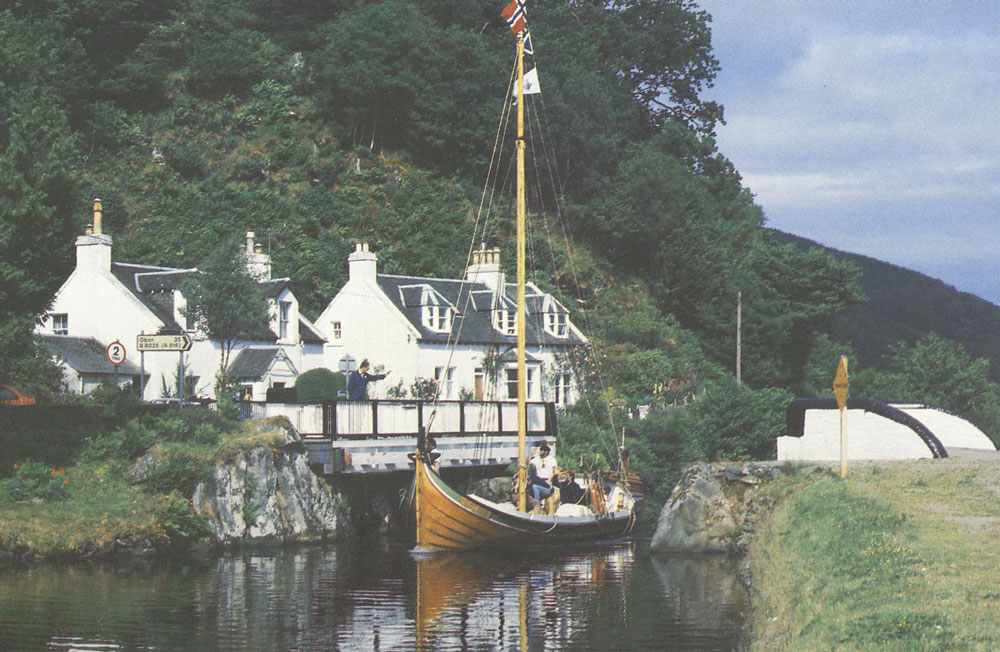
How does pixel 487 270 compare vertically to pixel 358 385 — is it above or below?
above

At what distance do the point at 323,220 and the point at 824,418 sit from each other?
48.7 m

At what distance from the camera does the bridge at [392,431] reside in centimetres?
3903

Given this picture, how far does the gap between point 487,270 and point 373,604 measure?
42886 millimetres

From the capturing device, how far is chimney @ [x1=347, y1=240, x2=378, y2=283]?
2306 inches

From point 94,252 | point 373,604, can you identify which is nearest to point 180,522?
point 373,604

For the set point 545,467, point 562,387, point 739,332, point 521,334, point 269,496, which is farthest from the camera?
point 739,332

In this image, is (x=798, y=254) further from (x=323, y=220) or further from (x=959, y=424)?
(x=959, y=424)

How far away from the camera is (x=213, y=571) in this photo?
95.7 feet

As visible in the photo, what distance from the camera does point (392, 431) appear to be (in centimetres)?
4128

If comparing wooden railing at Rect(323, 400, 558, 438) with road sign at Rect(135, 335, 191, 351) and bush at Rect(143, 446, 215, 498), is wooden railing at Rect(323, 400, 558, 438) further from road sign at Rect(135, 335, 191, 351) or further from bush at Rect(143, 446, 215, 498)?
road sign at Rect(135, 335, 191, 351)

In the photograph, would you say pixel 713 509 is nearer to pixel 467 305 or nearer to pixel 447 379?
pixel 447 379

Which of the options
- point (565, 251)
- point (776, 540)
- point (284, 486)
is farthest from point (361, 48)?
point (776, 540)

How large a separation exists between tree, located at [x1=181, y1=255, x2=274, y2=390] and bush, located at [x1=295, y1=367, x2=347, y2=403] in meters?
3.76

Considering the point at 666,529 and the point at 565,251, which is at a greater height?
the point at 565,251
